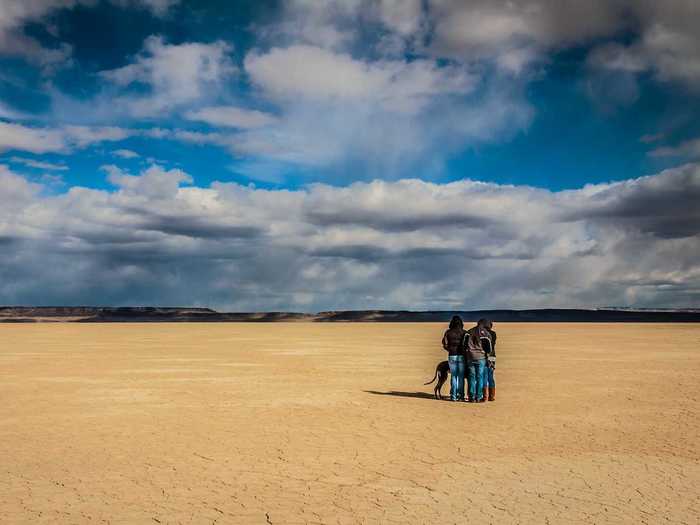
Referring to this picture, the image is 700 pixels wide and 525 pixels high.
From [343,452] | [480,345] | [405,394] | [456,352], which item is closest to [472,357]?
[480,345]

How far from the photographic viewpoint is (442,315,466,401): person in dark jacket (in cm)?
1395

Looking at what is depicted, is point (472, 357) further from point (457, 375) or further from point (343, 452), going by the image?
point (343, 452)

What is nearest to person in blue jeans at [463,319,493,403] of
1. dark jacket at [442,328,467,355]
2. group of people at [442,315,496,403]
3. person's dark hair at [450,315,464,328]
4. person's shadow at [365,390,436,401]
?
group of people at [442,315,496,403]

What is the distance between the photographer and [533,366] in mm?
23875

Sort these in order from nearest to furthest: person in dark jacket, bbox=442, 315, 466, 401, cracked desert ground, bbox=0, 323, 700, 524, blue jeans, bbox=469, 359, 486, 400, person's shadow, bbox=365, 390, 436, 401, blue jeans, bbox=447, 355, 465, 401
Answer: cracked desert ground, bbox=0, 323, 700, 524 → blue jeans, bbox=469, 359, 486, 400 → person in dark jacket, bbox=442, 315, 466, 401 → blue jeans, bbox=447, 355, 465, 401 → person's shadow, bbox=365, 390, 436, 401

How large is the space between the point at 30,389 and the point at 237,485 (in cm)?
1124

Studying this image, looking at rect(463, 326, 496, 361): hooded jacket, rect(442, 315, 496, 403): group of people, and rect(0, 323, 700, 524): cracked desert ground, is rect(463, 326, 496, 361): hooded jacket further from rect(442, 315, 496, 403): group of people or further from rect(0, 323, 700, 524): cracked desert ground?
rect(0, 323, 700, 524): cracked desert ground

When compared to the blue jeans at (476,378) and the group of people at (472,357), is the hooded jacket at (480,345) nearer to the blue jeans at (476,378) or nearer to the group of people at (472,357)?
the group of people at (472,357)

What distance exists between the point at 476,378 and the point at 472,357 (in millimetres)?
632

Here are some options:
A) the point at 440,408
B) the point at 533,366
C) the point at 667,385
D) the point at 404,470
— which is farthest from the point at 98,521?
the point at 533,366

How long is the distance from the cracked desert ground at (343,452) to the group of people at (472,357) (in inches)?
18.4

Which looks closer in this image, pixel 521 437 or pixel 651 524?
pixel 651 524

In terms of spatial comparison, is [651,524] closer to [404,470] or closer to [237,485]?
[404,470]

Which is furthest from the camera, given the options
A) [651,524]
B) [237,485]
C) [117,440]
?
[117,440]
